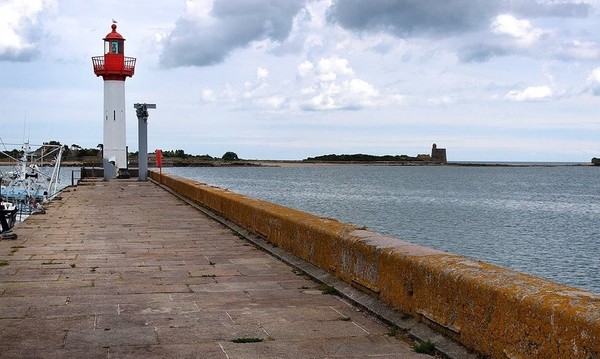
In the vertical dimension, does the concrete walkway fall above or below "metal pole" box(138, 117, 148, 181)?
below

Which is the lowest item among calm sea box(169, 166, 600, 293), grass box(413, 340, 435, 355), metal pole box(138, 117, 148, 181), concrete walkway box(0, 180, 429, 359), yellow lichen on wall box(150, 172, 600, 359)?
calm sea box(169, 166, 600, 293)

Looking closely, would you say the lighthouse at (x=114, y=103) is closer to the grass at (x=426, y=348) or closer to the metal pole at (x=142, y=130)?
the metal pole at (x=142, y=130)

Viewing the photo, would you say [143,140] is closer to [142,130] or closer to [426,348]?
[142,130]

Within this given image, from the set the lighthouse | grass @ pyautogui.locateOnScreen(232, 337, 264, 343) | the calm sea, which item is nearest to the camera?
grass @ pyautogui.locateOnScreen(232, 337, 264, 343)

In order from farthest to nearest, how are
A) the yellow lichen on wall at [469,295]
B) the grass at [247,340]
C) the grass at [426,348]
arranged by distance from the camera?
1. the grass at [247,340]
2. the grass at [426,348]
3. the yellow lichen on wall at [469,295]

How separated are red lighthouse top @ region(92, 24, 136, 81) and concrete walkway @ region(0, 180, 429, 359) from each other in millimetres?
30058

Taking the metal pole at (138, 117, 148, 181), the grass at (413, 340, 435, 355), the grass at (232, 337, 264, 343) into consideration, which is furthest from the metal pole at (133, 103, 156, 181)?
the grass at (413, 340, 435, 355)

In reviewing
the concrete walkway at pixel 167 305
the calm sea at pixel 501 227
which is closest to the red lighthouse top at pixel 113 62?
the calm sea at pixel 501 227

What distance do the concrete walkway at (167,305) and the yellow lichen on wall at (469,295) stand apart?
0.37 m

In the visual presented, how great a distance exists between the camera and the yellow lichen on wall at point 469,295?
435cm

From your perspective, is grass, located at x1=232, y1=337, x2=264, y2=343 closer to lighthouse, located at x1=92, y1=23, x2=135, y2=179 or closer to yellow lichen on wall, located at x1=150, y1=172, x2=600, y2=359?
yellow lichen on wall, located at x1=150, y1=172, x2=600, y2=359

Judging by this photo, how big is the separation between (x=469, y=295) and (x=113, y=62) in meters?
39.5

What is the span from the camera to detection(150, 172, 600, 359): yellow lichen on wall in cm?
435

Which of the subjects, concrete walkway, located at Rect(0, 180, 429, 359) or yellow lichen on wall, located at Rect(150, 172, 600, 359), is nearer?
yellow lichen on wall, located at Rect(150, 172, 600, 359)
